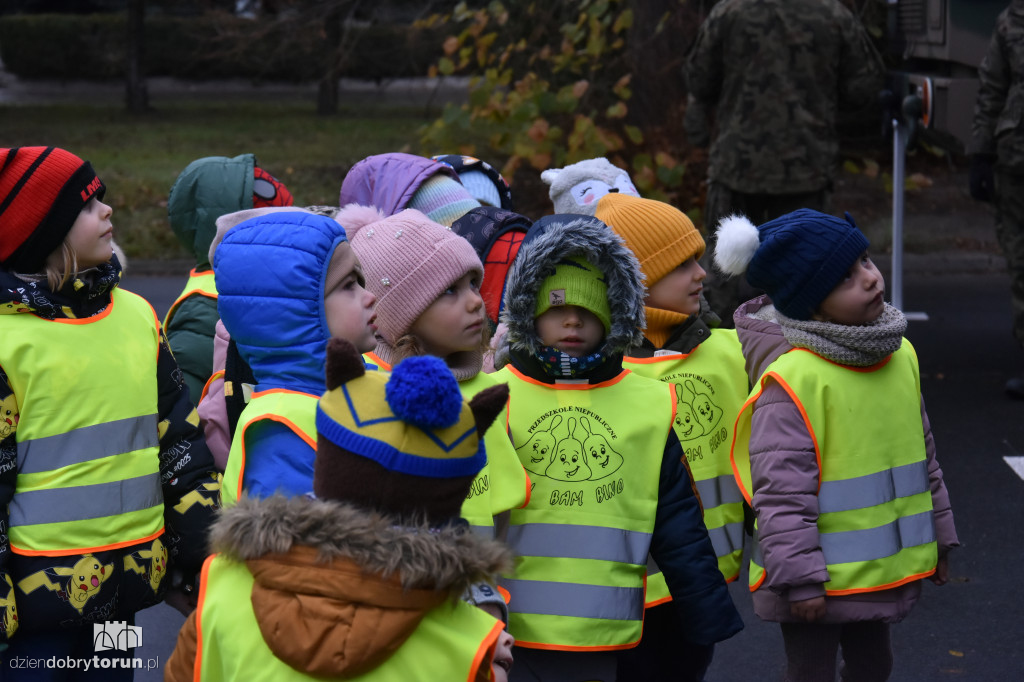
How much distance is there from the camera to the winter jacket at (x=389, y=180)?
4172 millimetres

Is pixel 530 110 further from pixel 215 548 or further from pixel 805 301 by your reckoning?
pixel 215 548

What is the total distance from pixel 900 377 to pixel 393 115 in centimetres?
2157

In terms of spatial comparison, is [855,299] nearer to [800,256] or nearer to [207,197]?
[800,256]

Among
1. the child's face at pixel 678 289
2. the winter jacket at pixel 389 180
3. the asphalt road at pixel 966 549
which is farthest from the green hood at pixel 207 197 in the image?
the child's face at pixel 678 289

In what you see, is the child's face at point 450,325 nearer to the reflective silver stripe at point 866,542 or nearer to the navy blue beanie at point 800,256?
the navy blue beanie at point 800,256

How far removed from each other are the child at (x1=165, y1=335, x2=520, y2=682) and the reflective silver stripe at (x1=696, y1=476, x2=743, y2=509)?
1.39 meters

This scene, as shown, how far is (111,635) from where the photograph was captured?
2959 mm

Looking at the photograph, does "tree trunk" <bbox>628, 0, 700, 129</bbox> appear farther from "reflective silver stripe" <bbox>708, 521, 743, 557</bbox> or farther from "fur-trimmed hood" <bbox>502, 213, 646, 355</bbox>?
"fur-trimmed hood" <bbox>502, 213, 646, 355</bbox>

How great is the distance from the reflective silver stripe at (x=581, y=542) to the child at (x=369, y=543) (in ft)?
2.55

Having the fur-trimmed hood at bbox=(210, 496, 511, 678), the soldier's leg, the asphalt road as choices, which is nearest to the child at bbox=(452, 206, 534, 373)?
the asphalt road

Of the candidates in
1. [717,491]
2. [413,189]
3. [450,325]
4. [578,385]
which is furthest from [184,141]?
[578,385]

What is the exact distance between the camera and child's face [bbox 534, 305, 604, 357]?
295cm

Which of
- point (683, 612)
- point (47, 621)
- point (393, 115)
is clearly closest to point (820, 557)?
point (683, 612)

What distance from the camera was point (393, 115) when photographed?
2397 centimetres
